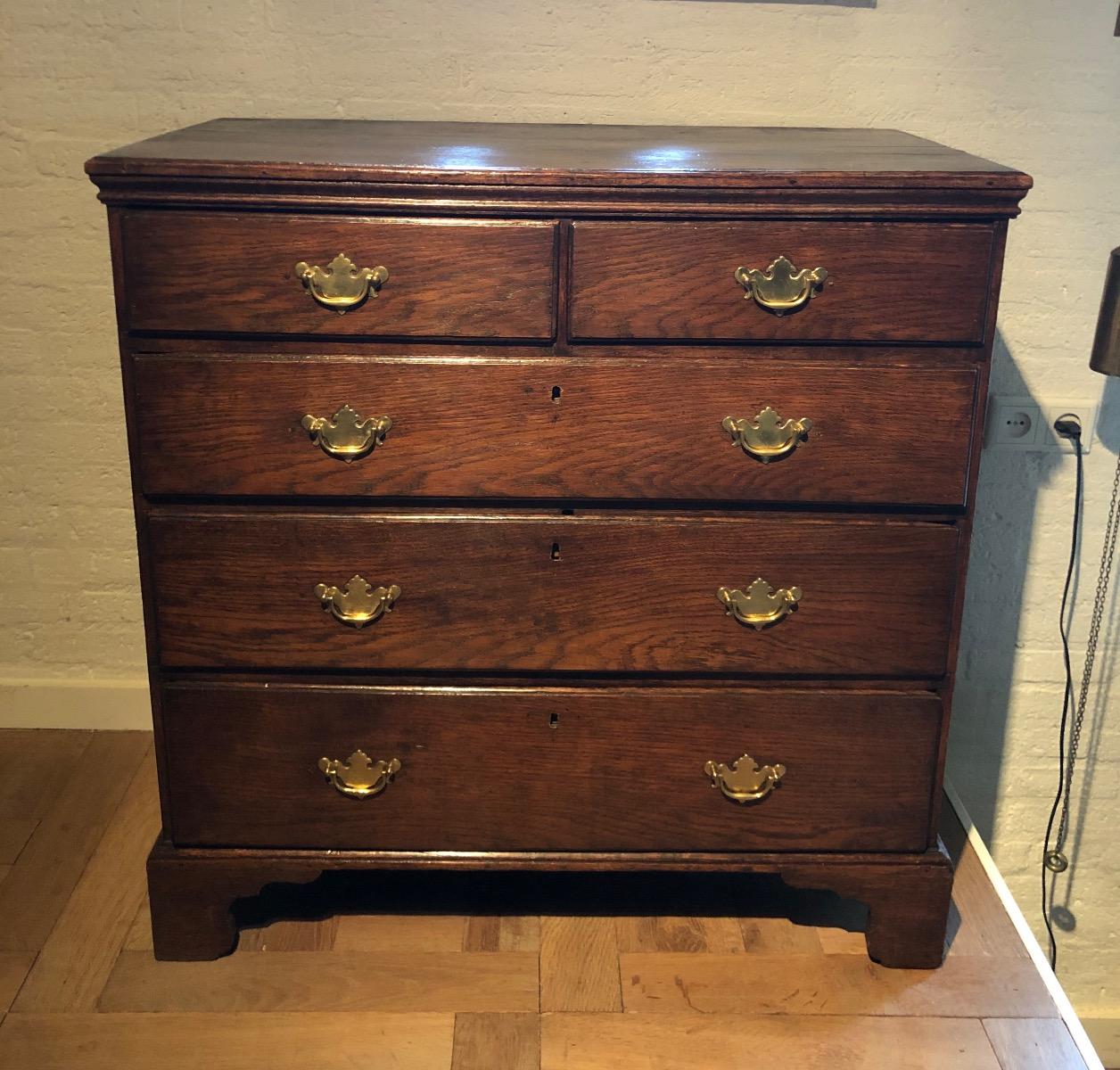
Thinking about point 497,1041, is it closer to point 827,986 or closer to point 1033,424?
point 827,986

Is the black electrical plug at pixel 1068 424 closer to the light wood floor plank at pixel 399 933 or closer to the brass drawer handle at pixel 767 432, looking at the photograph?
the brass drawer handle at pixel 767 432

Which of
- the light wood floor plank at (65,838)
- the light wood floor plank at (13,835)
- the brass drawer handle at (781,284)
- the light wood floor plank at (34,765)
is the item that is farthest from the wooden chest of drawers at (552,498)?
the light wood floor plank at (34,765)

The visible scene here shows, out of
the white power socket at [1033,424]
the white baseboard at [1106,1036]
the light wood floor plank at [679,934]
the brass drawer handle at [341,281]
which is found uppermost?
the brass drawer handle at [341,281]

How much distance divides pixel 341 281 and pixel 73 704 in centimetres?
122

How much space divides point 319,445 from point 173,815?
1.75ft

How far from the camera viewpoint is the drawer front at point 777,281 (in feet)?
4.66

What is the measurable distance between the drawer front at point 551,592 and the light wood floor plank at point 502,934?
1.41 ft

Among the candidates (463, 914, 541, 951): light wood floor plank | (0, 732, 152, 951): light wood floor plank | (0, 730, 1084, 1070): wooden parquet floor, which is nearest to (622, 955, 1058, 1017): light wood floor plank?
(0, 730, 1084, 1070): wooden parquet floor

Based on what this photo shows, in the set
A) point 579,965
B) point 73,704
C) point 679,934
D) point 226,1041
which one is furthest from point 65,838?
point 679,934

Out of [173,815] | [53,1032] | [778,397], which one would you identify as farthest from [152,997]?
[778,397]

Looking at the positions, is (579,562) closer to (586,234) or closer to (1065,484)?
(586,234)

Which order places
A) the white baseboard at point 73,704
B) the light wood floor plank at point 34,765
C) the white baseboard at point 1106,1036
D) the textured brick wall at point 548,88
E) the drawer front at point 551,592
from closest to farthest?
1. the drawer front at point 551,592
2. the textured brick wall at point 548,88
3. the light wood floor plank at point 34,765
4. the white baseboard at point 73,704
5. the white baseboard at point 1106,1036

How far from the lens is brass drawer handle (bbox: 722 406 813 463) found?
147 cm

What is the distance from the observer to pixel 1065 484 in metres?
2.15
